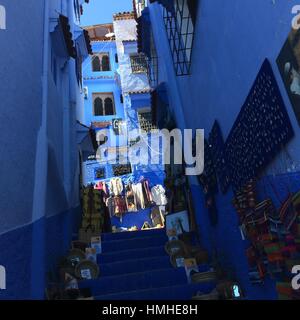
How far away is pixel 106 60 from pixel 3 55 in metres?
16.6

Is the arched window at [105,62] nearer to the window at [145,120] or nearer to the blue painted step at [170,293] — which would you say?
the window at [145,120]

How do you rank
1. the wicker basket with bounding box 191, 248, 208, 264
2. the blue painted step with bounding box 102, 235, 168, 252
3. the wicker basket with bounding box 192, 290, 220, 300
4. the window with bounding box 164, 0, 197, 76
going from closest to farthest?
the wicker basket with bounding box 192, 290, 220, 300 < the wicker basket with bounding box 191, 248, 208, 264 < the blue painted step with bounding box 102, 235, 168, 252 < the window with bounding box 164, 0, 197, 76

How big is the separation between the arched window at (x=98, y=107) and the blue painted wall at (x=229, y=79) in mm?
10917

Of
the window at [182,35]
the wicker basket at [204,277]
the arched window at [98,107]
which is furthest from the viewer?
the arched window at [98,107]

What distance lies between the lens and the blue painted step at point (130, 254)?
6.66 metres

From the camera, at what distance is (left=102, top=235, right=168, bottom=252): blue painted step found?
23.5 feet

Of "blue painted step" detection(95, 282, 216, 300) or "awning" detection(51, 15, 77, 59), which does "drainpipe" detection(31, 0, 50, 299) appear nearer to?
"blue painted step" detection(95, 282, 216, 300)

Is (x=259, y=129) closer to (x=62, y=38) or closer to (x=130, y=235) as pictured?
(x=130, y=235)

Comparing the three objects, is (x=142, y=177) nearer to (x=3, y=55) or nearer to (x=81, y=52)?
(x=81, y=52)

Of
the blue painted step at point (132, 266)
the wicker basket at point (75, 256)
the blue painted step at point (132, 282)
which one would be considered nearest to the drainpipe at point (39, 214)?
the blue painted step at point (132, 282)

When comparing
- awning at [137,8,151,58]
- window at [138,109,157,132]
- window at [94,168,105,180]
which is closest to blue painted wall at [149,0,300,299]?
awning at [137,8,151,58]

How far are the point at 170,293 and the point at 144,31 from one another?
376 inches

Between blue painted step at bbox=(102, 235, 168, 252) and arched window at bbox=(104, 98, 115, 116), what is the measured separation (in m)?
12.3

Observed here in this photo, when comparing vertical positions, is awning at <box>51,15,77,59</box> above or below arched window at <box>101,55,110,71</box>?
below
